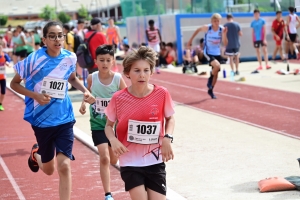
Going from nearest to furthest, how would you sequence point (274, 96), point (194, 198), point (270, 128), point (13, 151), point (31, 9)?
1. point (194, 198)
2. point (13, 151)
3. point (270, 128)
4. point (274, 96)
5. point (31, 9)

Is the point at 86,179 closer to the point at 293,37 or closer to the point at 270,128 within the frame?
the point at 270,128

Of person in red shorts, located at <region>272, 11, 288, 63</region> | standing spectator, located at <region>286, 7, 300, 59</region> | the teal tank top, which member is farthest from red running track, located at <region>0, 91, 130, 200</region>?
standing spectator, located at <region>286, 7, 300, 59</region>

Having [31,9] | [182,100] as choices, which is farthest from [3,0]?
[182,100]

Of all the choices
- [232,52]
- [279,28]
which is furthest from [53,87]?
[279,28]

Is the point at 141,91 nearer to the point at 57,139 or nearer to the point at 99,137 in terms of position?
the point at 57,139

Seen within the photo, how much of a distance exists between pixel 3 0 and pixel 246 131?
6312 inches

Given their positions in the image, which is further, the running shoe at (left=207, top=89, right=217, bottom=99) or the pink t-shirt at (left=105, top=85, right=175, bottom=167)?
the running shoe at (left=207, top=89, right=217, bottom=99)

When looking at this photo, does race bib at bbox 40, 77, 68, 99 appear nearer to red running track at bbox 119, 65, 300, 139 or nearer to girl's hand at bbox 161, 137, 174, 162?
girl's hand at bbox 161, 137, 174, 162

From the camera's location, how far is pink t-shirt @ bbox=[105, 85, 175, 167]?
Result: 5660 mm

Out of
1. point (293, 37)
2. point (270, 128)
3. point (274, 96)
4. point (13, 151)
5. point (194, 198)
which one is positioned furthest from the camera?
point (293, 37)

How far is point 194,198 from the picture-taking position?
24.1 feet

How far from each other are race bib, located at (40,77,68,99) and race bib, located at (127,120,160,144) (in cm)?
161

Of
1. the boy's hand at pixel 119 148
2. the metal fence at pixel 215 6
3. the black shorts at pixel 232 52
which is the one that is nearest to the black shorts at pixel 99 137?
the boy's hand at pixel 119 148

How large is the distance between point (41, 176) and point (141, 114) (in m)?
3.86
